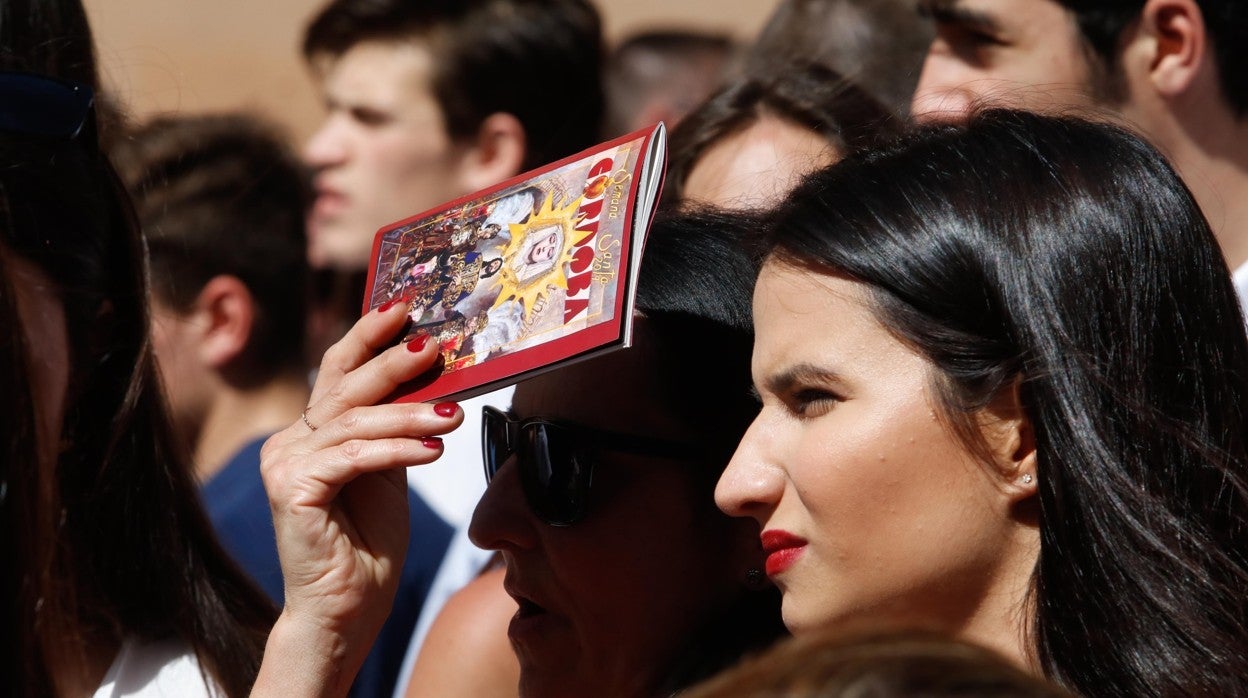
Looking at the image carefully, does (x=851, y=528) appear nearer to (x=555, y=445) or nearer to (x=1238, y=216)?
(x=555, y=445)

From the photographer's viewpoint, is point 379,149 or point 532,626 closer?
point 532,626

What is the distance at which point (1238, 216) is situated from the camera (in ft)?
10.3

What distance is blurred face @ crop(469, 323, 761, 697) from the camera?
84.4 inches

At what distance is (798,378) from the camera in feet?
5.81

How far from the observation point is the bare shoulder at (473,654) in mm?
2479

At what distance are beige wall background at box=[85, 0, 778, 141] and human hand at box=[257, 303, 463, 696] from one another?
6.25m

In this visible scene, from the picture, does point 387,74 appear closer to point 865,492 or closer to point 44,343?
point 44,343

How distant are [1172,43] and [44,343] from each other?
2537mm

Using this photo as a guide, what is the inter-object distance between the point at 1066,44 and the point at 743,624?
1866 millimetres

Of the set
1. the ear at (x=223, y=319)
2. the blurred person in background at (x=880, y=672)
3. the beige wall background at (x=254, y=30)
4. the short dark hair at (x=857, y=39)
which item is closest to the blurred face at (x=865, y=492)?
the blurred person in background at (x=880, y=672)

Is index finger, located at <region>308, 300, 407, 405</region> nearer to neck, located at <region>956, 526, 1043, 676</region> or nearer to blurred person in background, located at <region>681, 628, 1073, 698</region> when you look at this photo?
neck, located at <region>956, 526, 1043, 676</region>

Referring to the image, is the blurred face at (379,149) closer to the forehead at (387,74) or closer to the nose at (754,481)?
the forehead at (387,74)

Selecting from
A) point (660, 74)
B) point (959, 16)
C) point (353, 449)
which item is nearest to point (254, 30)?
point (660, 74)

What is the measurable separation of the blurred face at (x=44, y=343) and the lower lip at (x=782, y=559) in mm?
972
